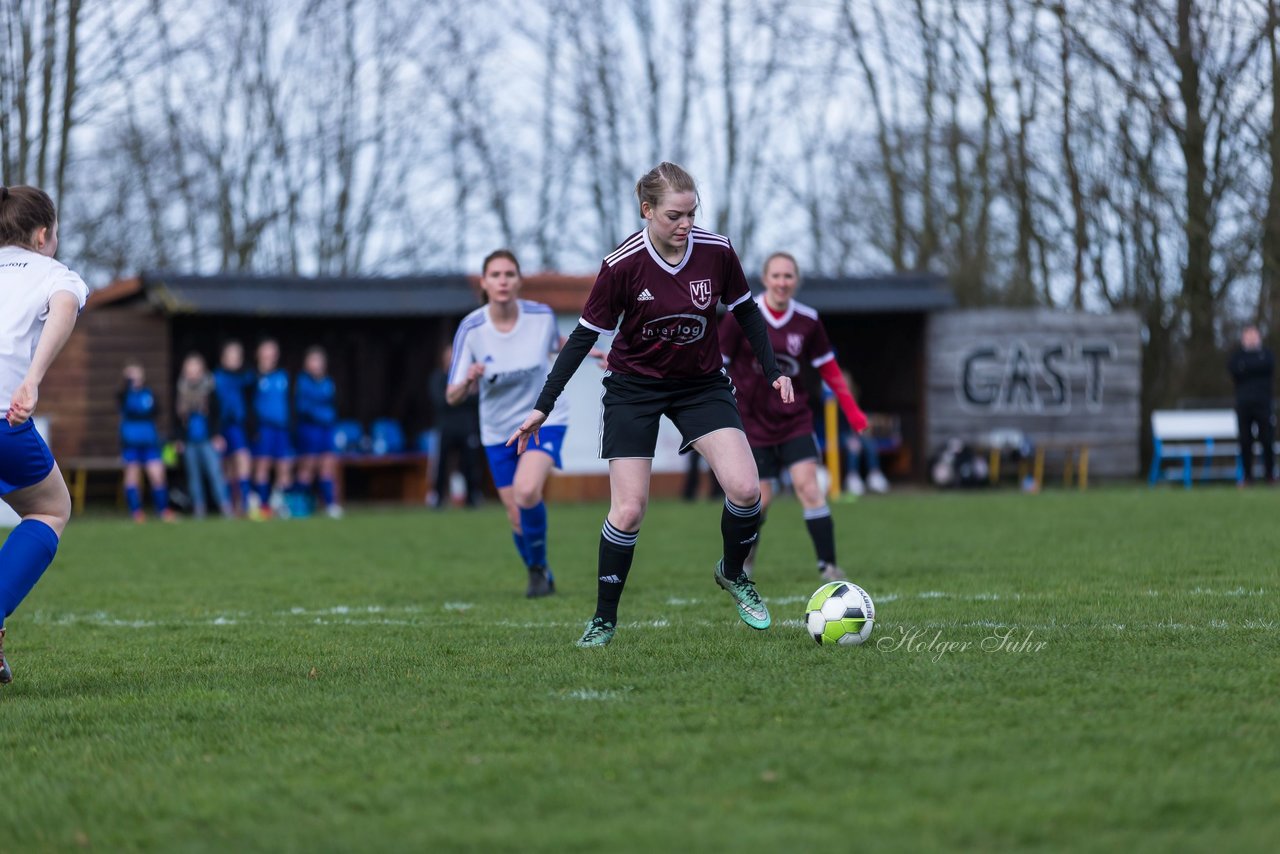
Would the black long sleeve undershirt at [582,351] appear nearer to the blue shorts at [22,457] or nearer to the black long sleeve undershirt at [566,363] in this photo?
the black long sleeve undershirt at [566,363]

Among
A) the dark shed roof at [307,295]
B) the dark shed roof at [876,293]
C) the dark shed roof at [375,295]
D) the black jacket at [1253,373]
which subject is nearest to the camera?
the black jacket at [1253,373]

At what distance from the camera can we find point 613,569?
21.5ft

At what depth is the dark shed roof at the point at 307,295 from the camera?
68.4 ft

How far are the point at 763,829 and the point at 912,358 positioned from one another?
2270 cm

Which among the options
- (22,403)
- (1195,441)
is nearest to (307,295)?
(1195,441)

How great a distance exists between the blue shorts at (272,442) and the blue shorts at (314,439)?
19 cm

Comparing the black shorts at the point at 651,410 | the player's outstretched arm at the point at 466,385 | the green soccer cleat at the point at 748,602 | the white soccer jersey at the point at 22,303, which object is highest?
the white soccer jersey at the point at 22,303

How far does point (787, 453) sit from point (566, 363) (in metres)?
3.18

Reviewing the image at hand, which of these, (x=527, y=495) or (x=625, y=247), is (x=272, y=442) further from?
(x=625, y=247)

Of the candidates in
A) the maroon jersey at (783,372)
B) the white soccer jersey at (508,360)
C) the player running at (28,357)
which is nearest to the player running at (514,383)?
the white soccer jersey at (508,360)

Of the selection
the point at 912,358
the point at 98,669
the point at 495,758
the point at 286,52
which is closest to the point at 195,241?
the point at 286,52

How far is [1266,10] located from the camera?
23.4 meters

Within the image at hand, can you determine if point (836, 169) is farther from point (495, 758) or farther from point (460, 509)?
point (495, 758)

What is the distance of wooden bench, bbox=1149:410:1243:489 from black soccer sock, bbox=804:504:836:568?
49.6ft
